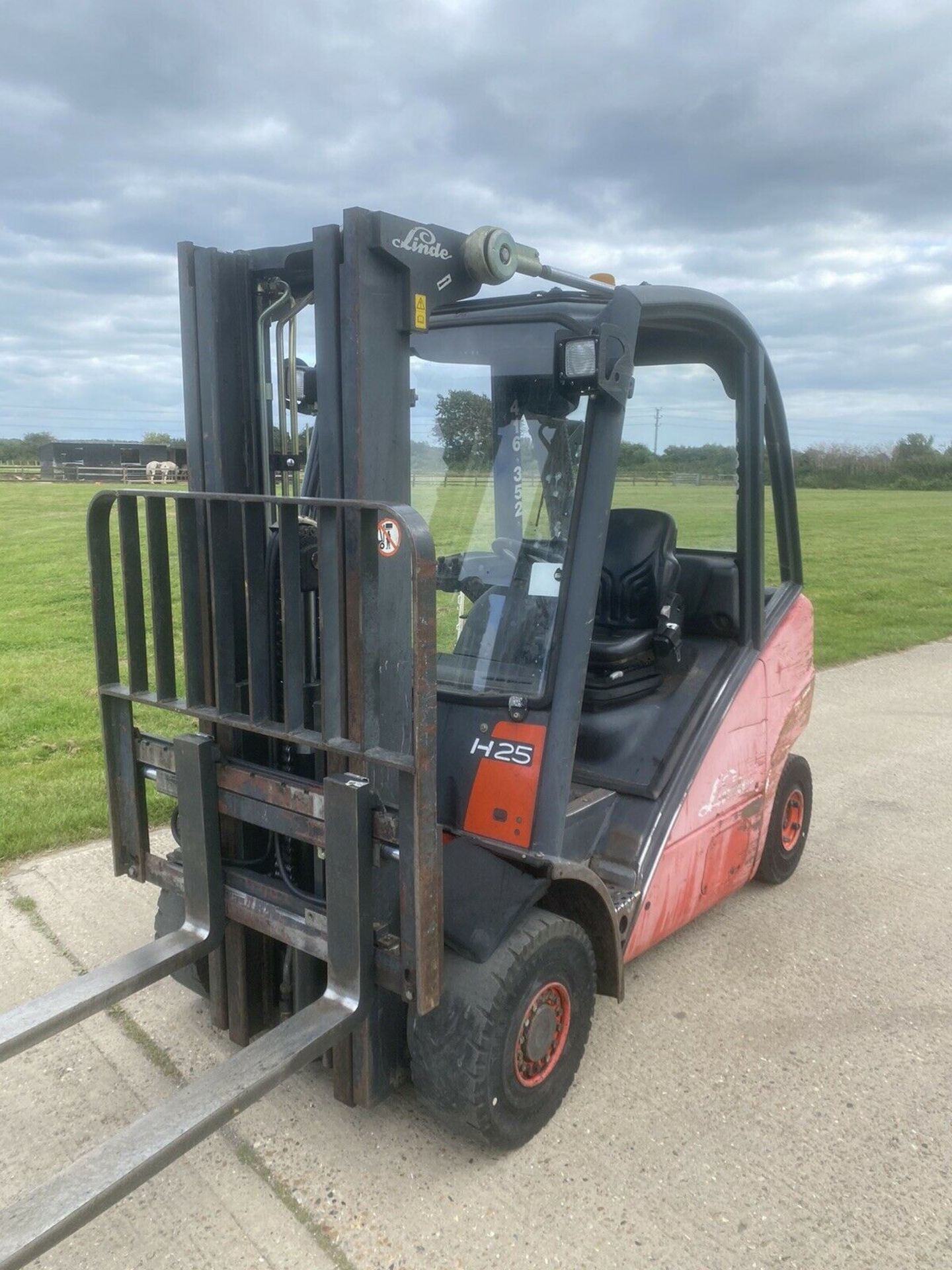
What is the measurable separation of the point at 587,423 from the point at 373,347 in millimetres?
751

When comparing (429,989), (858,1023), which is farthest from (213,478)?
(858,1023)

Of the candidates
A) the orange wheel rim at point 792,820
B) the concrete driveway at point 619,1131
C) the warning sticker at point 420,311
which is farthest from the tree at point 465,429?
the orange wheel rim at point 792,820

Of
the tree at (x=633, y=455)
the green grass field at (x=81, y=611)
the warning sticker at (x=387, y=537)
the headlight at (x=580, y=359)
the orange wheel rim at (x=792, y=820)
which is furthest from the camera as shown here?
the orange wheel rim at (x=792, y=820)

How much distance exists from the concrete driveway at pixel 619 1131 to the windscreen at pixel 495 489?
55.4 inches

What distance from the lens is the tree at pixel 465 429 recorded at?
336 centimetres

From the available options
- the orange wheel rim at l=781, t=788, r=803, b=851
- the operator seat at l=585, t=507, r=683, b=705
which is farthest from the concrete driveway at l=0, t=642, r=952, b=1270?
the operator seat at l=585, t=507, r=683, b=705

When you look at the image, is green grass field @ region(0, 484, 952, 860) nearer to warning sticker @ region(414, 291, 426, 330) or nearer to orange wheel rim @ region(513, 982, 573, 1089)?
warning sticker @ region(414, 291, 426, 330)

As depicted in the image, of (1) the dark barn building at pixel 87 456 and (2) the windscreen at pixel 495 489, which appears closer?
(2) the windscreen at pixel 495 489

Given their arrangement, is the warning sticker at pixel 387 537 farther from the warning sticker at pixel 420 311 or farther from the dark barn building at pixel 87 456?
the dark barn building at pixel 87 456

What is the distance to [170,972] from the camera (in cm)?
296

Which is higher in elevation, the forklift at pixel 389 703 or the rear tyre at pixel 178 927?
the forklift at pixel 389 703

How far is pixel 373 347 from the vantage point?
2.68m

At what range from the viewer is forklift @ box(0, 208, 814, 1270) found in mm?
2615

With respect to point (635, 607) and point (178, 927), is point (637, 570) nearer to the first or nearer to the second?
point (635, 607)
